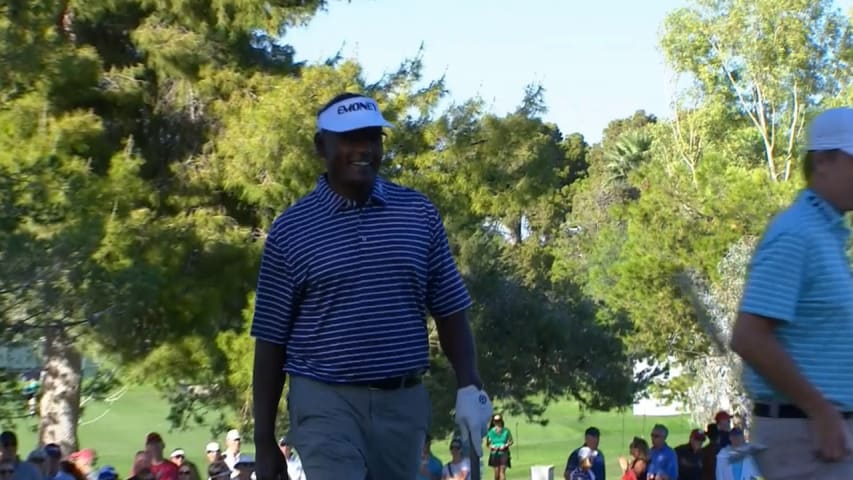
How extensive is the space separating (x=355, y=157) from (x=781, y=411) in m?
1.76

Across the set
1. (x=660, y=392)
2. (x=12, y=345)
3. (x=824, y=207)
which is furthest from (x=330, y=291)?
(x=660, y=392)

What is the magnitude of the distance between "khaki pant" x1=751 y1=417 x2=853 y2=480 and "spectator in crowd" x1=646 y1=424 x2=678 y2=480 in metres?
14.9

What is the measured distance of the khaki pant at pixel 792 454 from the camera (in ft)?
14.0

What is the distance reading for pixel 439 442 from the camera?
34.9 m

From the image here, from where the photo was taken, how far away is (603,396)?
29.8m

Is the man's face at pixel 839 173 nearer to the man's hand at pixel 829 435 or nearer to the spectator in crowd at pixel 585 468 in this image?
the man's hand at pixel 829 435

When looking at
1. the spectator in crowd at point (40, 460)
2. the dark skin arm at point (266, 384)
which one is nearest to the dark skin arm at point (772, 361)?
the dark skin arm at point (266, 384)

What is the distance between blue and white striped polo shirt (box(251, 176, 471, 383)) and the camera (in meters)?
5.33

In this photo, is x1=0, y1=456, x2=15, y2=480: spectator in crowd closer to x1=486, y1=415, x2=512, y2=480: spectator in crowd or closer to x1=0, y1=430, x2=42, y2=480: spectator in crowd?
x1=0, y1=430, x2=42, y2=480: spectator in crowd

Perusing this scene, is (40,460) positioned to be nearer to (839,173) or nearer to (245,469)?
(245,469)

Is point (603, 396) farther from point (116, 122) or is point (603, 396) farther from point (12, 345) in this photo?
point (12, 345)

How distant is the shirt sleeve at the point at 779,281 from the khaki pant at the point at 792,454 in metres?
0.29

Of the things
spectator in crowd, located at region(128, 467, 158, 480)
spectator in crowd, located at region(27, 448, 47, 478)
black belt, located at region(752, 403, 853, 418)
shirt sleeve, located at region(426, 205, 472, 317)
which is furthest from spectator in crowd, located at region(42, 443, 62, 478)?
black belt, located at region(752, 403, 853, 418)

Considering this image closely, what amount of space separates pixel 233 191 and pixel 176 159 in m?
1.24
